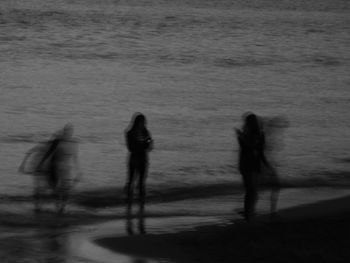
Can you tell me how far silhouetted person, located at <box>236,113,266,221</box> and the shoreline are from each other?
630 millimetres

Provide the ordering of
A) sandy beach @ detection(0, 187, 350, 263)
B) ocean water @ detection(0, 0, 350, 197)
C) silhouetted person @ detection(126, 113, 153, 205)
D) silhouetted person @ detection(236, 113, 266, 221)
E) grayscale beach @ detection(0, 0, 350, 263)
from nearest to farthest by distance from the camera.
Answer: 1. sandy beach @ detection(0, 187, 350, 263)
2. silhouetted person @ detection(236, 113, 266, 221)
3. grayscale beach @ detection(0, 0, 350, 263)
4. silhouetted person @ detection(126, 113, 153, 205)
5. ocean water @ detection(0, 0, 350, 197)

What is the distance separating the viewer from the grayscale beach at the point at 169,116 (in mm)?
14617

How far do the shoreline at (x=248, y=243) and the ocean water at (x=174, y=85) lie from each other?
29.0 ft

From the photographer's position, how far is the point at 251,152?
47.9 ft

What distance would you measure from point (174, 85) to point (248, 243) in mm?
44175

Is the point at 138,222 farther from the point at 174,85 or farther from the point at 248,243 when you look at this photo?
the point at 174,85

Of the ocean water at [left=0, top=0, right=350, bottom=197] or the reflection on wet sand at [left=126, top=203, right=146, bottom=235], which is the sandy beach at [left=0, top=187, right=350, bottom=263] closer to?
the reflection on wet sand at [left=126, top=203, right=146, bottom=235]

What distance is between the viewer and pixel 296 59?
79000mm

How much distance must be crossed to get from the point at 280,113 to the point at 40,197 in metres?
26.5

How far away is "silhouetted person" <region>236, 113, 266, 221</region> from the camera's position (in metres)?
14.5

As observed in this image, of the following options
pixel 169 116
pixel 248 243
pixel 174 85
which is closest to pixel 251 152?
pixel 248 243

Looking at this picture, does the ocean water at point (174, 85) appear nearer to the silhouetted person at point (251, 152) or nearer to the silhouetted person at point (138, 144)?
the silhouetted person at point (138, 144)

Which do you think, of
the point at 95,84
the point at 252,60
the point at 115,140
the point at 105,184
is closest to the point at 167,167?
the point at 105,184

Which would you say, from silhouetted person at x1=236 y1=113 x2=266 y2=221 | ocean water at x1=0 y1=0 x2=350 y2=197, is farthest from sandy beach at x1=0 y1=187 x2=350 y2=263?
ocean water at x1=0 y1=0 x2=350 y2=197
